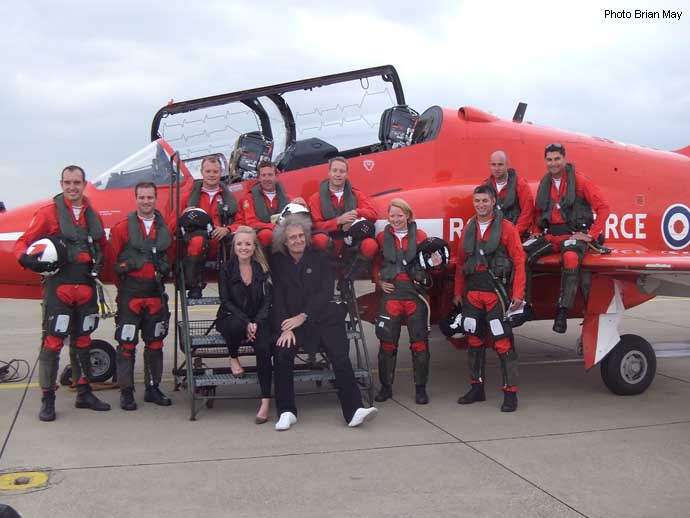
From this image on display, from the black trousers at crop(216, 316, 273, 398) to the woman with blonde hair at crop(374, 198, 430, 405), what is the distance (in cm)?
99

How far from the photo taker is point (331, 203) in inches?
223

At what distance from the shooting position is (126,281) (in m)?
5.34

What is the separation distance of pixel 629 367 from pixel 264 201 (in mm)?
3523

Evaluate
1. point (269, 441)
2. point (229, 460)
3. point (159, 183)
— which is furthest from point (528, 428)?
point (159, 183)

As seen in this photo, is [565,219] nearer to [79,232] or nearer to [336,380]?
[336,380]

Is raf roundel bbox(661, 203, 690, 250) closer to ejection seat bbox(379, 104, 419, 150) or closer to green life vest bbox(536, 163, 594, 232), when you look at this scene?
green life vest bbox(536, 163, 594, 232)

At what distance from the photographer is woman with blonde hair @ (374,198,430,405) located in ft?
18.1

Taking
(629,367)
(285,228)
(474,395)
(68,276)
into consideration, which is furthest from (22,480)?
(629,367)

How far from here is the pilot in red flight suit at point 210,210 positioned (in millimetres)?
5477

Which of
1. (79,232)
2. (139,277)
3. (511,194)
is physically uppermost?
(511,194)

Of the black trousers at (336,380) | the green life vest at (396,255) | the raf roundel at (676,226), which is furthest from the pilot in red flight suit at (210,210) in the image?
the raf roundel at (676,226)

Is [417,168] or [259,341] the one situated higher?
[417,168]

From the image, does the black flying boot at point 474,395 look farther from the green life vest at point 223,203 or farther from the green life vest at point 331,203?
the green life vest at point 223,203

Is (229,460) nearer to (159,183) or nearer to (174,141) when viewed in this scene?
(159,183)
